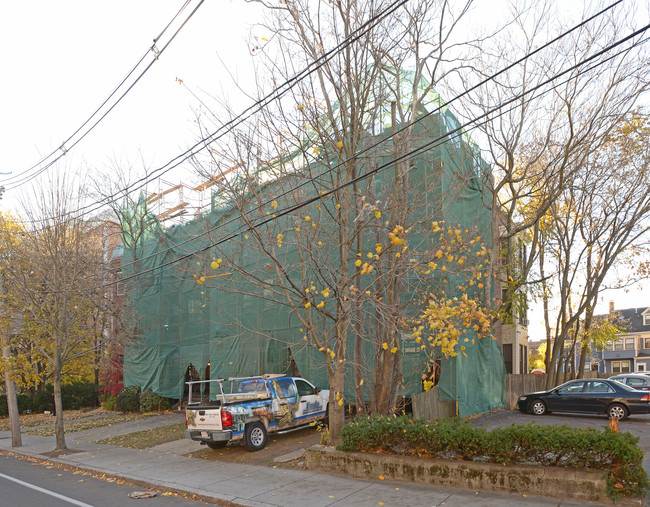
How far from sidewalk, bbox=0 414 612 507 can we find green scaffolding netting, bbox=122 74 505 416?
9.35 ft

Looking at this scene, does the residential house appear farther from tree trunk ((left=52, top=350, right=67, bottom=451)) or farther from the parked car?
tree trunk ((left=52, top=350, right=67, bottom=451))

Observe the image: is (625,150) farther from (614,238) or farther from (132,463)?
(132,463)

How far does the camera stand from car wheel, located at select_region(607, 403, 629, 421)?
1586cm

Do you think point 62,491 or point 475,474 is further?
point 62,491

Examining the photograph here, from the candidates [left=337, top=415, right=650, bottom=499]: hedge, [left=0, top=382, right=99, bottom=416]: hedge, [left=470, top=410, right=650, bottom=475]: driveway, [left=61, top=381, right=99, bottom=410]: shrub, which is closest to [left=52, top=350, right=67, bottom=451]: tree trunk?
[left=337, top=415, right=650, bottom=499]: hedge

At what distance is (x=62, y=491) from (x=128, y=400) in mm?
14311

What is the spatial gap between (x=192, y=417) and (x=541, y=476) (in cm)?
817

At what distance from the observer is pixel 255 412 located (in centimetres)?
1284

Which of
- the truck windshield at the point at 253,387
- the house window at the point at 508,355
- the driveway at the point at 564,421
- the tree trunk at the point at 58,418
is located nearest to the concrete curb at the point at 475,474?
the truck windshield at the point at 253,387

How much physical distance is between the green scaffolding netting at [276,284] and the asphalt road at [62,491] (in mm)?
3779

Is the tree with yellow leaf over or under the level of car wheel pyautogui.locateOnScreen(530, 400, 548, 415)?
over

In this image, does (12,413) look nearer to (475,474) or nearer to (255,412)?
(255,412)

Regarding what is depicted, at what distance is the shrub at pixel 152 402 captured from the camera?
22.8 metres

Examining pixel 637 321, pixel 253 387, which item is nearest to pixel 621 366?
pixel 637 321
